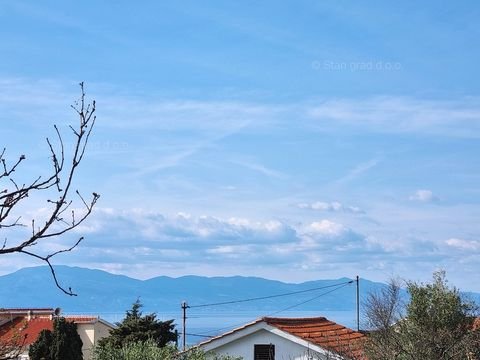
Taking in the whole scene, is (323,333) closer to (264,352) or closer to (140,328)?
(264,352)

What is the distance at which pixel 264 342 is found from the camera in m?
33.8

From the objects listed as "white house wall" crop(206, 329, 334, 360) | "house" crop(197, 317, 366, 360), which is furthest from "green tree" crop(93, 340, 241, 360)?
"white house wall" crop(206, 329, 334, 360)

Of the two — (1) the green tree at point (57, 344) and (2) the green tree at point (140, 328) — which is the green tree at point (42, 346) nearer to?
(1) the green tree at point (57, 344)

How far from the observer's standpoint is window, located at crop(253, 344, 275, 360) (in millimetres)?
33291

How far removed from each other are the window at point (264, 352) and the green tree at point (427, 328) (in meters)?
6.99

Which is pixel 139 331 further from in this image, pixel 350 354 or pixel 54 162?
pixel 54 162

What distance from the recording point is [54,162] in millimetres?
3965

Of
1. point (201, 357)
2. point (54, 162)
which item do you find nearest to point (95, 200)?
point (54, 162)

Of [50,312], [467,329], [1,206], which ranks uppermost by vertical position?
[50,312]

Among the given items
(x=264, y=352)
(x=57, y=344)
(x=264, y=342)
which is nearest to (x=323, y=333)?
(x=264, y=342)

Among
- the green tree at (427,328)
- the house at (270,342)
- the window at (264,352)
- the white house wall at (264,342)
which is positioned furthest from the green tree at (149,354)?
the window at (264,352)

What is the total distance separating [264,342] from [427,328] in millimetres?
9530

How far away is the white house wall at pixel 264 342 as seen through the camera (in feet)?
109

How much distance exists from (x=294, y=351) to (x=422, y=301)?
853 cm
